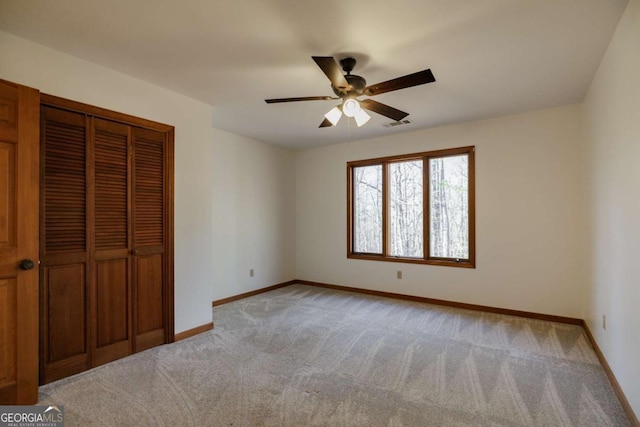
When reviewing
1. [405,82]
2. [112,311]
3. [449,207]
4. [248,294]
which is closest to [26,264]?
[112,311]

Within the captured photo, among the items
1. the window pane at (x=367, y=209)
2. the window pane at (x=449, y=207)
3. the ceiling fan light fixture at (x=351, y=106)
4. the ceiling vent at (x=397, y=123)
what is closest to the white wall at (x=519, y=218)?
the window pane at (x=449, y=207)

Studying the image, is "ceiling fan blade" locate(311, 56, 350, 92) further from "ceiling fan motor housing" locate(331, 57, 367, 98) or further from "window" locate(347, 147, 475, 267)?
"window" locate(347, 147, 475, 267)

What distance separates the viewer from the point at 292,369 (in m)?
2.59

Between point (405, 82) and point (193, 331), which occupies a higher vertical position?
point (405, 82)

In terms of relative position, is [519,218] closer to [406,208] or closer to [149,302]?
[406,208]

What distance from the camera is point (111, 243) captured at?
9.04 ft

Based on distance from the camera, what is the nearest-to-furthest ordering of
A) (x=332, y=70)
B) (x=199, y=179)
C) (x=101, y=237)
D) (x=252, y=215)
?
(x=332, y=70) < (x=101, y=237) < (x=199, y=179) < (x=252, y=215)

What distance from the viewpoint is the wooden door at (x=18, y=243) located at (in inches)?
78.5

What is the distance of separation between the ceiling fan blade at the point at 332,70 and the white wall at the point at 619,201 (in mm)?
1668

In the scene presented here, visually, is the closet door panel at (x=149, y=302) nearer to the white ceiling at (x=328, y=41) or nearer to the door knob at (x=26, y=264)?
the door knob at (x=26, y=264)

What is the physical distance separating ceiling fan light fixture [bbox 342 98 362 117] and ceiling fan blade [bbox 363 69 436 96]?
10 centimetres

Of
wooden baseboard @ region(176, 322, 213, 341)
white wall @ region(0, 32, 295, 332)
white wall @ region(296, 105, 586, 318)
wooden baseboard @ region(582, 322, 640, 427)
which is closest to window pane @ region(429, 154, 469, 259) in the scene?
white wall @ region(296, 105, 586, 318)

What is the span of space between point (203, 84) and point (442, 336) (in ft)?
11.2

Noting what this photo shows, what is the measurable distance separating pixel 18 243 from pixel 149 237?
102cm
